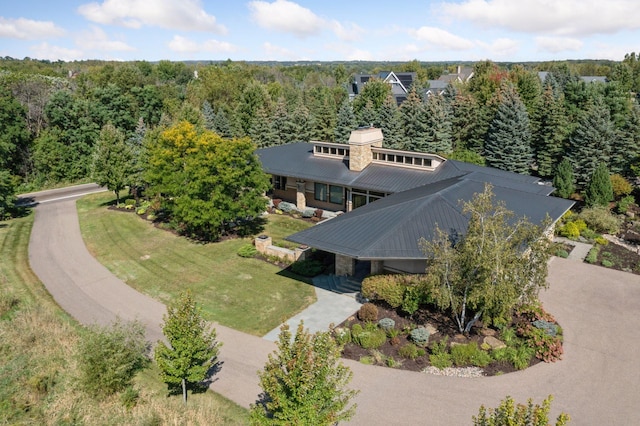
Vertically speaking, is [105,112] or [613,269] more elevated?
[105,112]

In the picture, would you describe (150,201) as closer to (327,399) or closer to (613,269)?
(327,399)

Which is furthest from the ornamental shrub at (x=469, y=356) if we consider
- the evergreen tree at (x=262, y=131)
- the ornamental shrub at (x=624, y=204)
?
the evergreen tree at (x=262, y=131)

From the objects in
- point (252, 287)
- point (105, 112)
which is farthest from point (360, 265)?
point (105, 112)

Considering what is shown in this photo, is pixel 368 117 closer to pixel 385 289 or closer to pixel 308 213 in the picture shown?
pixel 308 213

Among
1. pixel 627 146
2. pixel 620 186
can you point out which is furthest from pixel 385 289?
pixel 627 146

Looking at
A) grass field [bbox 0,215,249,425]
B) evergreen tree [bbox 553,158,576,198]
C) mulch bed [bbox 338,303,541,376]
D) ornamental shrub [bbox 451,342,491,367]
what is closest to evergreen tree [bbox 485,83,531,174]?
evergreen tree [bbox 553,158,576,198]

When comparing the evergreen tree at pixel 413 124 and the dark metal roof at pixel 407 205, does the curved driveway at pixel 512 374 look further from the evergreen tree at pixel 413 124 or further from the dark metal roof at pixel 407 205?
the evergreen tree at pixel 413 124
